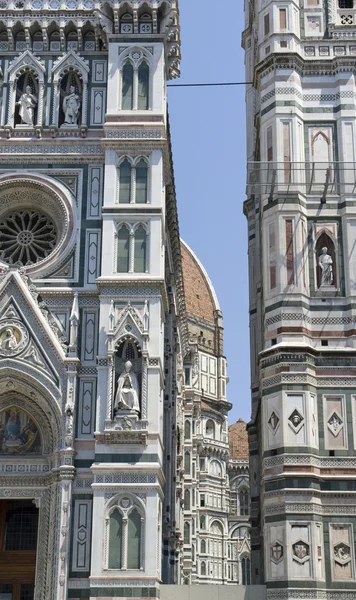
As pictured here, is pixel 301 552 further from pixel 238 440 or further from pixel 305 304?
pixel 238 440

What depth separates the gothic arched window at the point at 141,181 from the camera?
29.4 m

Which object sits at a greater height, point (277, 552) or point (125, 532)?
point (125, 532)

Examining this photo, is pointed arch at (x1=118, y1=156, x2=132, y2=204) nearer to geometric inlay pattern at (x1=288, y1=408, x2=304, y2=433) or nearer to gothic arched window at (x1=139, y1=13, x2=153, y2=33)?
gothic arched window at (x1=139, y1=13, x2=153, y2=33)

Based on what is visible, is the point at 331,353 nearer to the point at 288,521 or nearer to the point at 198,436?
the point at 288,521

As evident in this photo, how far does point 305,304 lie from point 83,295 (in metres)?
6.13

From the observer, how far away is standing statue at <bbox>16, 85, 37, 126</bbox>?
30.7 meters

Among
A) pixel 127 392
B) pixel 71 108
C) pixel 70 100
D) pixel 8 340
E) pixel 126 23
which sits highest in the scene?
pixel 126 23

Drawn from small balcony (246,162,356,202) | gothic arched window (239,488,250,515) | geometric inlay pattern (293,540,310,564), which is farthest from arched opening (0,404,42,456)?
gothic arched window (239,488,250,515)

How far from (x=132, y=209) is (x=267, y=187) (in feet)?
13.2

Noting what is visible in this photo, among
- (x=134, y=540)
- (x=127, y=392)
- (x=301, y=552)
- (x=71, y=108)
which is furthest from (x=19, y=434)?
(x=71, y=108)

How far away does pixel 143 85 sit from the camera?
30672 millimetres

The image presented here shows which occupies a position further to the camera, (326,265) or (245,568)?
(245,568)

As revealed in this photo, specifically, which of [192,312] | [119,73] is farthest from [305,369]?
[192,312]

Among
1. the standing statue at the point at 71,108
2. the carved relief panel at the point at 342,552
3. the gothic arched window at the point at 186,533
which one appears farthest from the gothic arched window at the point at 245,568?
the standing statue at the point at 71,108
